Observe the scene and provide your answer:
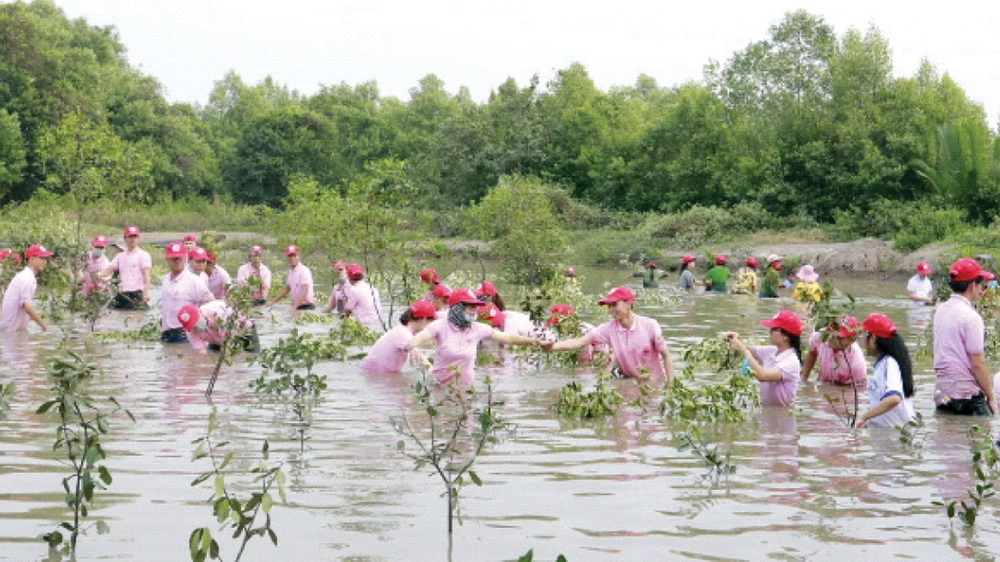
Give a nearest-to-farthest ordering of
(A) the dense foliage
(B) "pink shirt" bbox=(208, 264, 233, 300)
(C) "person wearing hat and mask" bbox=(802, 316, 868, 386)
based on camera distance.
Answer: (C) "person wearing hat and mask" bbox=(802, 316, 868, 386), (B) "pink shirt" bbox=(208, 264, 233, 300), (A) the dense foliage

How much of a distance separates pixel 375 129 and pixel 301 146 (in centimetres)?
1115

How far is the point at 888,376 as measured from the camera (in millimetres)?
11438

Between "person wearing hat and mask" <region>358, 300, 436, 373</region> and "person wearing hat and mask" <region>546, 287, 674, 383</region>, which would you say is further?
"person wearing hat and mask" <region>358, 300, 436, 373</region>

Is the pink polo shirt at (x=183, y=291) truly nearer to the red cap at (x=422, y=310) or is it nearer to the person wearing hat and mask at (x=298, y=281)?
the red cap at (x=422, y=310)

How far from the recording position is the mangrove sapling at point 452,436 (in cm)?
808

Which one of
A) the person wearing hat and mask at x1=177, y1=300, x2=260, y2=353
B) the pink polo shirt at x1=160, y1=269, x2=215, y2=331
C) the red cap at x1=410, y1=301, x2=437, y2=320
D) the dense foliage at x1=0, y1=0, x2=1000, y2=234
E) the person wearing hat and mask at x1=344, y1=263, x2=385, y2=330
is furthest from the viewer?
the dense foliage at x1=0, y1=0, x2=1000, y2=234

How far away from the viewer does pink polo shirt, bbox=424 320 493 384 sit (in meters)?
13.8

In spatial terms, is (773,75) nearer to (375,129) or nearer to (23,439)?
(375,129)

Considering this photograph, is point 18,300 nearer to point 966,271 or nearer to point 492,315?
point 492,315

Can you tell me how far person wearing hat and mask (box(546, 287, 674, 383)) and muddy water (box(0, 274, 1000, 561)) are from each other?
1.01 metres

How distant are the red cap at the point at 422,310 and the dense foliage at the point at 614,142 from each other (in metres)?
11.8

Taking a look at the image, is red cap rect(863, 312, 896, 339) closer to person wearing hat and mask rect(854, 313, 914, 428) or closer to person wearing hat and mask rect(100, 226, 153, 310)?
person wearing hat and mask rect(854, 313, 914, 428)

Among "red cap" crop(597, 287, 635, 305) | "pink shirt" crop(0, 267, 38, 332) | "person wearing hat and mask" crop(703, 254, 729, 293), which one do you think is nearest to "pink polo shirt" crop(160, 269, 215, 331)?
"pink shirt" crop(0, 267, 38, 332)

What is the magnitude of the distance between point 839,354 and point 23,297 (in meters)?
10.6
